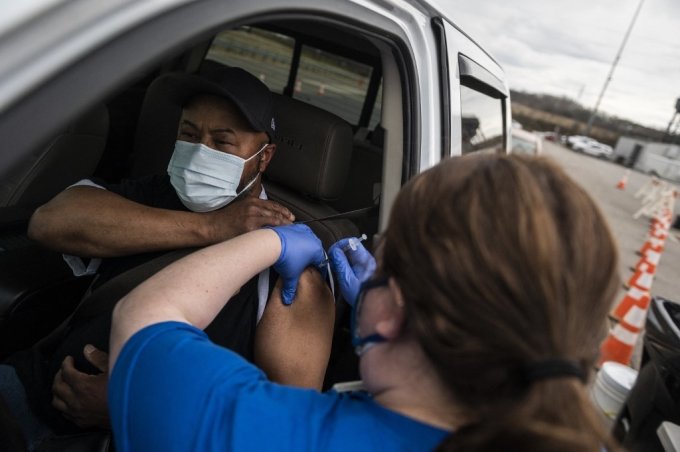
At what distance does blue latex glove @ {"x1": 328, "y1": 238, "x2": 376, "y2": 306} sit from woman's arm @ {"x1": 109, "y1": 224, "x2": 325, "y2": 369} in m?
0.16

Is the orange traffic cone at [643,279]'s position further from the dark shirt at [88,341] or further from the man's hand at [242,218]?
the dark shirt at [88,341]

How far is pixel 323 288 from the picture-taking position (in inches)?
61.2

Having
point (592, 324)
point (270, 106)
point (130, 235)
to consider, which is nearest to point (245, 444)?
point (592, 324)

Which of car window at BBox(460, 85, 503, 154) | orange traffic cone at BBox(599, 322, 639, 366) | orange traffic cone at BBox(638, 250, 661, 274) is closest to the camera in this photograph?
car window at BBox(460, 85, 503, 154)

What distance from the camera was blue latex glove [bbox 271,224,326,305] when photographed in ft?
4.31

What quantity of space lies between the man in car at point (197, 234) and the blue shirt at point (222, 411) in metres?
0.66

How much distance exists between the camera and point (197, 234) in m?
1.62

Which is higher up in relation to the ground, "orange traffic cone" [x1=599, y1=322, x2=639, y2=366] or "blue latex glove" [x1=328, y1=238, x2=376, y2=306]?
"blue latex glove" [x1=328, y1=238, x2=376, y2=306]

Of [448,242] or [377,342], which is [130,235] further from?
[448,242]

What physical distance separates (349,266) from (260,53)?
2656mm

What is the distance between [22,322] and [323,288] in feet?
3.59

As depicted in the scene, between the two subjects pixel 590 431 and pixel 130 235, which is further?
pixel 130 235

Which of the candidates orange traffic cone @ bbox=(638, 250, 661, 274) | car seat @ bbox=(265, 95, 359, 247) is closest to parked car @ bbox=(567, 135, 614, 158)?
orange traffic cone @ bbox=(638, 250, 661, 274)

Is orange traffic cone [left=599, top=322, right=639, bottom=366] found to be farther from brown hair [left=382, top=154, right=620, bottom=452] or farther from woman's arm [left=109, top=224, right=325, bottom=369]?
brown hair [left=382, top=154, right=620, bottom=452]
